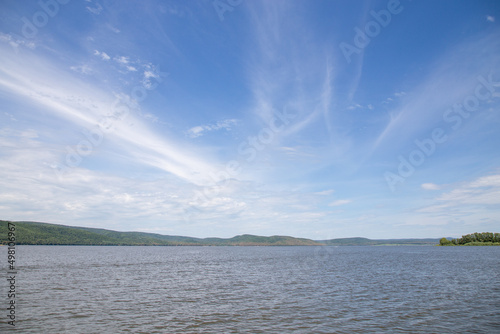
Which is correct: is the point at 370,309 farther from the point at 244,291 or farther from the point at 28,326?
the point at 28,326

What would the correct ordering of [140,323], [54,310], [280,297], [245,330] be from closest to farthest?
[245,330] → [140,323] → [54,310] → [280,297]

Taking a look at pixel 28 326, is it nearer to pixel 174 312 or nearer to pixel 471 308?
pixel 174 312

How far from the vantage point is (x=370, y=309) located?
31078 mm

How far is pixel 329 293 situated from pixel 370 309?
1053cm

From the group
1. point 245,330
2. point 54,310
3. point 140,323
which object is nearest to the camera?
point 245,330

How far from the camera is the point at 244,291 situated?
42906 mm

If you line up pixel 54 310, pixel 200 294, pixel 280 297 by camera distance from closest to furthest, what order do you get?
pixel 54 310 < pixel 280 297 < pixel 200 294

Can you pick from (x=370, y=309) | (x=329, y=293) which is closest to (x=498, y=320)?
(x=370, y=309)

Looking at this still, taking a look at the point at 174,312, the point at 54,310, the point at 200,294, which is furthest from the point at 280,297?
the point at 54,310

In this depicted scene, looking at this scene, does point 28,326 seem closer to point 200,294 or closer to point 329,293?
point 200,294

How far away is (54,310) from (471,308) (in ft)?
147

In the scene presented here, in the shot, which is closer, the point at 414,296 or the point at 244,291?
the point at 414,296

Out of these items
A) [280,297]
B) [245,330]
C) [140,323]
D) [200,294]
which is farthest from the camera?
[200,294]

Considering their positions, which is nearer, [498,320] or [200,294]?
[498,320]
